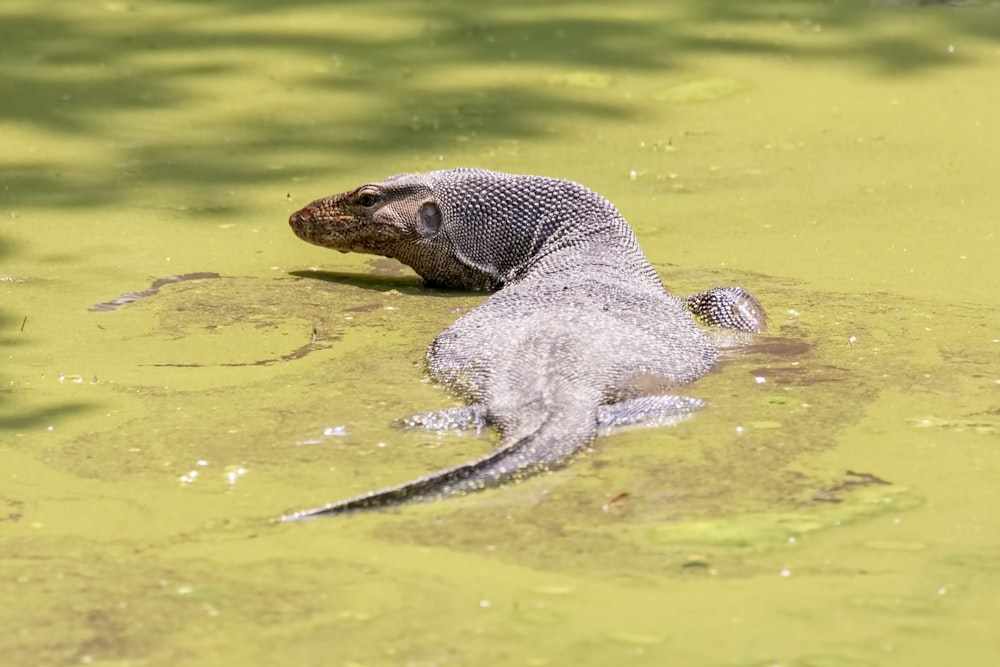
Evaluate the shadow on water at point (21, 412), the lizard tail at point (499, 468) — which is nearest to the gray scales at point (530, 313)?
the lizard tail at point (499, 468)

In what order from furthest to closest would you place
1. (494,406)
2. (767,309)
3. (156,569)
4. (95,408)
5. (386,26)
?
(386,26)
(767,309)
(95,408)
(494,406)
(156,569)

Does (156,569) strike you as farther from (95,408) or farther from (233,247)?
(233,247)

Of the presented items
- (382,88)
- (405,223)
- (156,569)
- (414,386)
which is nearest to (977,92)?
(382,88)

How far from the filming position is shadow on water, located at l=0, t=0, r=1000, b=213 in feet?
27.7

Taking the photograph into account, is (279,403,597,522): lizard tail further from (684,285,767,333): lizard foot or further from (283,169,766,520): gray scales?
(684,285,767,333): lizard foot

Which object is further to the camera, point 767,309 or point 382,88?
point 382,88

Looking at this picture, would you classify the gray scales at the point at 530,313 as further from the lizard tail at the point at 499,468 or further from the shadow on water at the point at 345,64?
the shadow on water at the point at 345,64

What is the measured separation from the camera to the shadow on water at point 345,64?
27.7 ft

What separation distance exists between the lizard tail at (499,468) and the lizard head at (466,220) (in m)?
1.98

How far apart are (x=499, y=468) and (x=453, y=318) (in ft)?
6.60

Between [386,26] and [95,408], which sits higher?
[386,26]

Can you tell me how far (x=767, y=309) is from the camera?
6.25 meters

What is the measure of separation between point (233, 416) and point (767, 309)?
85.1 inches

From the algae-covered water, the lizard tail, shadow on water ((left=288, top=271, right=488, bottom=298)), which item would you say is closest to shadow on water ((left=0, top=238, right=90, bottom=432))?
the algae-covered water
